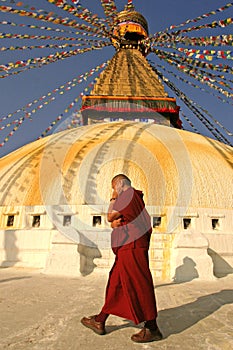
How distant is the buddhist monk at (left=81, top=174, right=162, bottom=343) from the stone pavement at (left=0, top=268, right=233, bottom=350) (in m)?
0.13

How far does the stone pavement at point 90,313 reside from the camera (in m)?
2.54

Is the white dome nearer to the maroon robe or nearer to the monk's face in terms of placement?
the monk's face

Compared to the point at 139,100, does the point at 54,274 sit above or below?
below

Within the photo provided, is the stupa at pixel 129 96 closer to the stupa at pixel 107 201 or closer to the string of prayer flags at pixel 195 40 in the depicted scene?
the string of prayer flags at pixel 195 40

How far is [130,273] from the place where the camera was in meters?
2.71

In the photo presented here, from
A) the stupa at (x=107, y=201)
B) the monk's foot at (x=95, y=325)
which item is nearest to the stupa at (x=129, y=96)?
the stupa at (x=107, y=201)

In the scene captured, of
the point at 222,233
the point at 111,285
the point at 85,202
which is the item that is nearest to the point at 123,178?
the point at 111,285

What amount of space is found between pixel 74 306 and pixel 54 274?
2.51 meters

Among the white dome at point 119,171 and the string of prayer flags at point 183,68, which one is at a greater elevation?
the string of prayer flags at point 183,68

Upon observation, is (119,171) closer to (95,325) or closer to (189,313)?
(189,313)

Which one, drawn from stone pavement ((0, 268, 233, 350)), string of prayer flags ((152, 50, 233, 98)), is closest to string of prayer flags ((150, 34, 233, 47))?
string of prayer flags ((152, 50, 233, 98))

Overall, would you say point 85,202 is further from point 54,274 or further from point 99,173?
point 54,274

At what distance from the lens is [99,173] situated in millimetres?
7738

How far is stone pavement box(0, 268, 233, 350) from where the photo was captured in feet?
8.32
